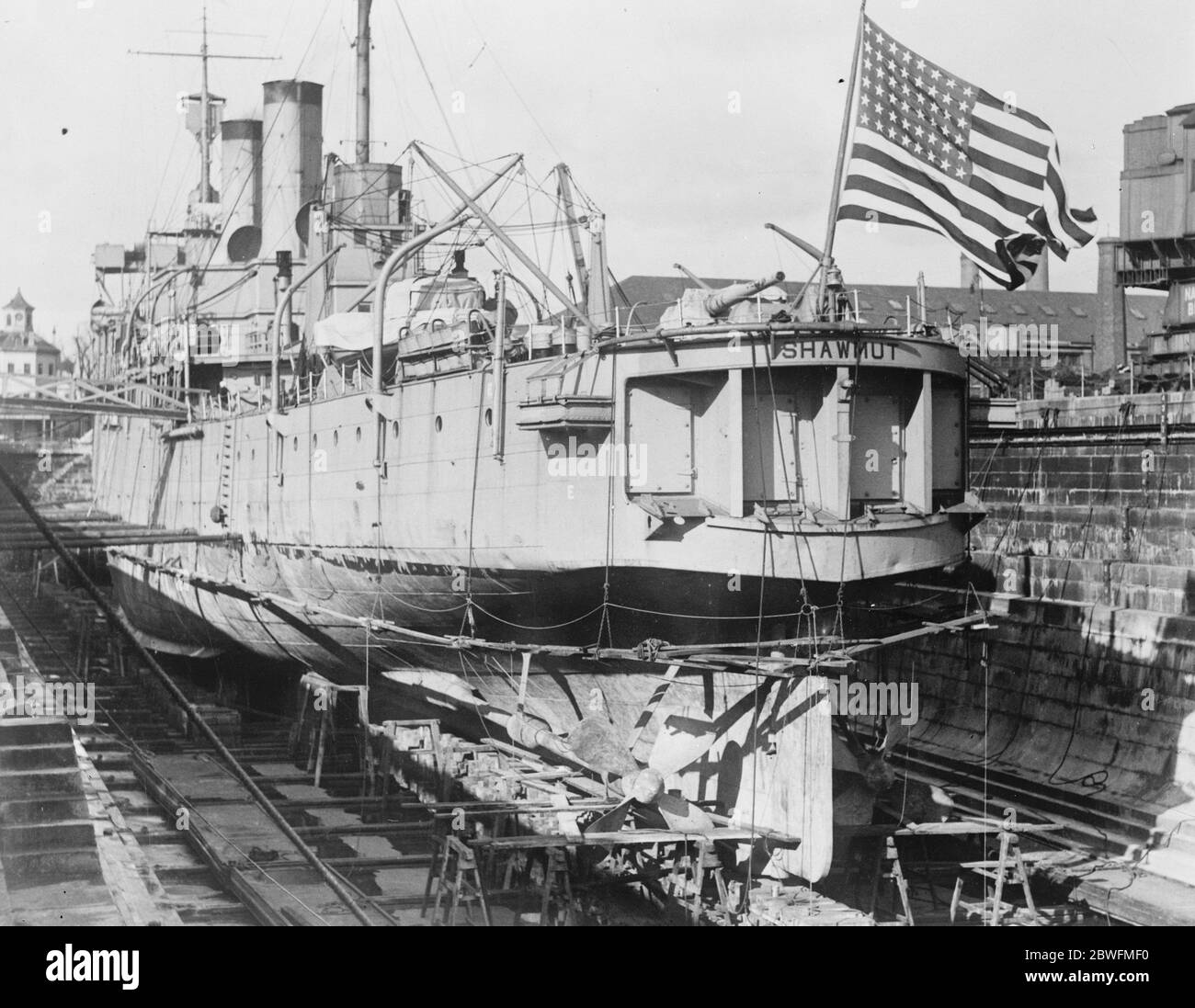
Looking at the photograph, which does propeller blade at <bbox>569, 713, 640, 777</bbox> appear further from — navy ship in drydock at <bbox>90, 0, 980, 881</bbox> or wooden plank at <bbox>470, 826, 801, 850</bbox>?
wooden plank at <bbox>470, 826, 801, 850</bbox>

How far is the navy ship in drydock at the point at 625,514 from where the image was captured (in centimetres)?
1525

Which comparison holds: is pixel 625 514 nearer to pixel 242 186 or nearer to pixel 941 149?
pixel 941 149

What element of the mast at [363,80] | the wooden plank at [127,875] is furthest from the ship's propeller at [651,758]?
the mast at [363,80]

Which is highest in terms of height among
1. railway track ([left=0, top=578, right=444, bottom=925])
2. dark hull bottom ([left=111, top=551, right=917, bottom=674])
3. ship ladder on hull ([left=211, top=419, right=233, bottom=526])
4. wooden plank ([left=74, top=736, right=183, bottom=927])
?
ship ladder on hull ([left=211, top=419, right=233, bottom=526])

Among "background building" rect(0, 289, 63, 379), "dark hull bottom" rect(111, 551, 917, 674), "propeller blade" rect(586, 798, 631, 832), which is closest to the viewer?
"propeller blade" rect(586, 798, 631, 832)

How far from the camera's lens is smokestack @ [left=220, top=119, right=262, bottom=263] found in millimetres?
35188

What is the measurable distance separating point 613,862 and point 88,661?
19730 mm

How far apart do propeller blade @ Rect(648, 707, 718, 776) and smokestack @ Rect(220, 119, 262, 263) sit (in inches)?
901

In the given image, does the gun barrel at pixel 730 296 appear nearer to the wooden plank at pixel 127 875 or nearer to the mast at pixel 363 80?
the wooden plank at pixel 127 875

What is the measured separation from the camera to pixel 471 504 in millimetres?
18203
